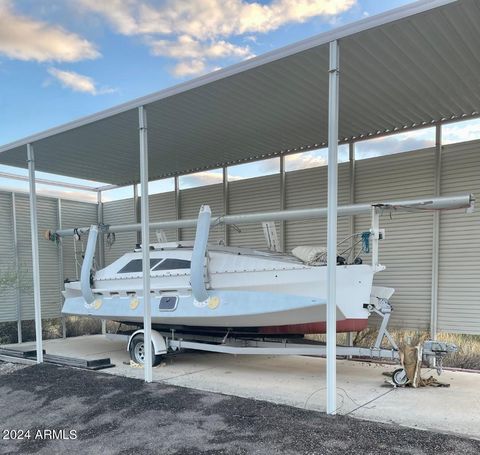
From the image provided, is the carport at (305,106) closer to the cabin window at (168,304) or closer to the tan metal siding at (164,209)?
the cabin window at (168,304)

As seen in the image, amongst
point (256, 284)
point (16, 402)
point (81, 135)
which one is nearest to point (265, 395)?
point (256, 284)

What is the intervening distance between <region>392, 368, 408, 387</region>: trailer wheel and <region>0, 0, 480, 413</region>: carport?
1.49 metres

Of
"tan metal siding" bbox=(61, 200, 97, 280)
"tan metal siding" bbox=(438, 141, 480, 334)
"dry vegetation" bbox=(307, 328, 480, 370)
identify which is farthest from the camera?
"tan metal siding" bbox=(61, 200, 97, 280)

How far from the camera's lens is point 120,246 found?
1102cm

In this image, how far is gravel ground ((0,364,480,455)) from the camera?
3.55 m

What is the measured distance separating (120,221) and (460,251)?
806 centimetres

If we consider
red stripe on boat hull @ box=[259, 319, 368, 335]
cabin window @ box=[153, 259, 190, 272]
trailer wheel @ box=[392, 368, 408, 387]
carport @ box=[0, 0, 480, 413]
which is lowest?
trailer wheel @ box=[392, 368, 408, 387]

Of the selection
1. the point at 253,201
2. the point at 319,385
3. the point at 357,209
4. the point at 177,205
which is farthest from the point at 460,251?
the point at 177,205

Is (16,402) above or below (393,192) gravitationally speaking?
below

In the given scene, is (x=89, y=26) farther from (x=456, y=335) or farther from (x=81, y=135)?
(x=456, y=335)

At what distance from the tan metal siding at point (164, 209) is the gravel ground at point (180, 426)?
5027mm

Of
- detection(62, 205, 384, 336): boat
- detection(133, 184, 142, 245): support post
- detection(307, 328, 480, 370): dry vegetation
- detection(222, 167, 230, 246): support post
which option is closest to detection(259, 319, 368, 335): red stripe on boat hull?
detection(62, 205, 384, 336): boat

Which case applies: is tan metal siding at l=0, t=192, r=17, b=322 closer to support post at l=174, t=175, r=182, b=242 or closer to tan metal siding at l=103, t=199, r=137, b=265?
tan metal siding at l=103, t=199, r=137, b=265

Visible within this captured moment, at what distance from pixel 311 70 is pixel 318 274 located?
2.57 metres
